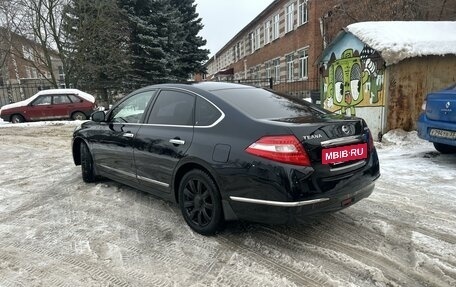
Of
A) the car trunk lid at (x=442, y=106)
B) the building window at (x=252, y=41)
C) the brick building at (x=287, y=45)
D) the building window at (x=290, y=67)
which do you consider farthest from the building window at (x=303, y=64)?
the car trunk lid at (x=442, y=106)

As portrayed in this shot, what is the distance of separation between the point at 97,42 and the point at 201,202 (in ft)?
70.8

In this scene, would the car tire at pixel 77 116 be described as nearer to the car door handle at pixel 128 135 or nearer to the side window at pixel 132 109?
the side window at pixel 132 109

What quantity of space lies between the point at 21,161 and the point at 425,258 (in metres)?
7.47

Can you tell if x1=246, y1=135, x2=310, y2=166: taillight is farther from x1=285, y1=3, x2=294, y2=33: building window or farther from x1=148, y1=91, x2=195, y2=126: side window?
x1=285, y1=3, x2=294, y2=33: building window

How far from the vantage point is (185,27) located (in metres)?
25.7

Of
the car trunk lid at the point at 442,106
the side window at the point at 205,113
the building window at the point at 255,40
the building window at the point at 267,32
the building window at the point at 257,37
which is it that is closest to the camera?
the side window at the point at 205,113

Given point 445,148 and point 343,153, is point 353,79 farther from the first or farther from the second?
point 343,153

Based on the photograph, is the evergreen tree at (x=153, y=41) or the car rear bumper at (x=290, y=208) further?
the evergreen tree at (x=153, y=41)

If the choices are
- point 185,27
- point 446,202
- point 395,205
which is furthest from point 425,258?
point 185,27

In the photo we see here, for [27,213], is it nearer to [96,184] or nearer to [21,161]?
[96,184]

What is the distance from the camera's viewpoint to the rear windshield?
342cm

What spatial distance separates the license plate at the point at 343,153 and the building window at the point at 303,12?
19494mm

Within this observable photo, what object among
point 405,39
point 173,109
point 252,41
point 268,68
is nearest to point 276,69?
point 268,68

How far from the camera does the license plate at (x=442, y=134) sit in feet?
18.6
